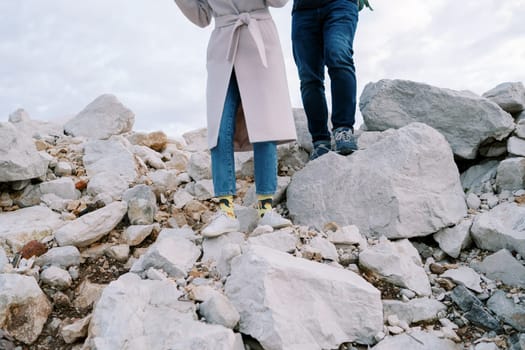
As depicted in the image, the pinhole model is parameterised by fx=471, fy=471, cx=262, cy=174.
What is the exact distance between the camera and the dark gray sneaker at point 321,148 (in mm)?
4469

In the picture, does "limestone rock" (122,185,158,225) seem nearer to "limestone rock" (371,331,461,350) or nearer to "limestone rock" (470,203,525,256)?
"limestone rock" (371,331,461,350)

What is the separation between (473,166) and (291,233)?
2456 millimetres

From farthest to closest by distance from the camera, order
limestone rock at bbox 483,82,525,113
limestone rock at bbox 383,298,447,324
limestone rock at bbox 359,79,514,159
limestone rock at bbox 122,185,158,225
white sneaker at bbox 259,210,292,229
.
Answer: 1. limestone rock at bbox 483,82,525,113
2. limestone rock at bbox 359,79,514,159
3. limestone rock at bbox 122,185,158,225
4. white sneaker at bbox 259,210,292,229
5. limestone rock at bbox 383,298,447,324

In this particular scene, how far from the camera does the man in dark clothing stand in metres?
4.12

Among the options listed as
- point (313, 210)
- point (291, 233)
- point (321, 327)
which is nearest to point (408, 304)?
point (321, 327)

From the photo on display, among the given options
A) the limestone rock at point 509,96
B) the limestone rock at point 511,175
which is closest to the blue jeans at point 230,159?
the limestone rock at point 511,175

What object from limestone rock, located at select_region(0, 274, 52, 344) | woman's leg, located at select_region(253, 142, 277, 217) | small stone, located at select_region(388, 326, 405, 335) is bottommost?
small stone, located at select_region(388, 326, 405, 335)

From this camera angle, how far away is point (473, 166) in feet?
15.4

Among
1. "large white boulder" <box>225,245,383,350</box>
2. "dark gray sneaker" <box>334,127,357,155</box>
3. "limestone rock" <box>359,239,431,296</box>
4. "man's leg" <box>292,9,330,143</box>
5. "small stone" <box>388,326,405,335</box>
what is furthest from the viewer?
"man's leg" <box>292,9,330,143</box>

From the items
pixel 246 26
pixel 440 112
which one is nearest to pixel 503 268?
pixel 440 112

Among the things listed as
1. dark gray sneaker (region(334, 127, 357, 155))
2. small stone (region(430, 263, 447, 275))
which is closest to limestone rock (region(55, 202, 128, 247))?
dark gray sneaker (region(334, 127, 357, 155))

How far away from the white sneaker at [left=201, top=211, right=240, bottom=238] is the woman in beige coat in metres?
0.05

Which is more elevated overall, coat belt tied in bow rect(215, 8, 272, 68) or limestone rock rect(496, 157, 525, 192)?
coat belt tied in bow rect(215, 8, 272, 68)

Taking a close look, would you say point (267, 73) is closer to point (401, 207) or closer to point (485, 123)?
point (401, 207)
